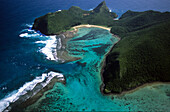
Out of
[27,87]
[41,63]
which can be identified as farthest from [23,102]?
[41,63]

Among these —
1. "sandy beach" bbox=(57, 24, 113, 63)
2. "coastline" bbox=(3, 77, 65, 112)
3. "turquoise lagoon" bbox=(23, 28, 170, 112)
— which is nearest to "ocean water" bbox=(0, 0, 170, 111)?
"turquoise lagoon" bbox=(23, 28, 170, 112)

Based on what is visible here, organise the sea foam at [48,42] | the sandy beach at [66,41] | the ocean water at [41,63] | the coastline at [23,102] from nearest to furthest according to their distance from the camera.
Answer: the coastline at [23,102] < the ocean water at [41,63] < the sandy beach at [66,41] < the sea foam at [48,42]

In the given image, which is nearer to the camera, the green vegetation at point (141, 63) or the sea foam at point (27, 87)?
the sea foam at point (27, 87)

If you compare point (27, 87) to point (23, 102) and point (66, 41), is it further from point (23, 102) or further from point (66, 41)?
point (66, 41)

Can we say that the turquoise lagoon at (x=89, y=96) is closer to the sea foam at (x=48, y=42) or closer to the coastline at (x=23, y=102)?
the coastline at (x=23, y=102)

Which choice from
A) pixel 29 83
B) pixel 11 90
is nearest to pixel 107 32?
pixel 29 83

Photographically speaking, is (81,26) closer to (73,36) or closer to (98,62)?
(73,36)

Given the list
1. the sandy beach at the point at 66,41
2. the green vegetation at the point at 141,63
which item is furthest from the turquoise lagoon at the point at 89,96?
the sandy beach at the point at 66,41
